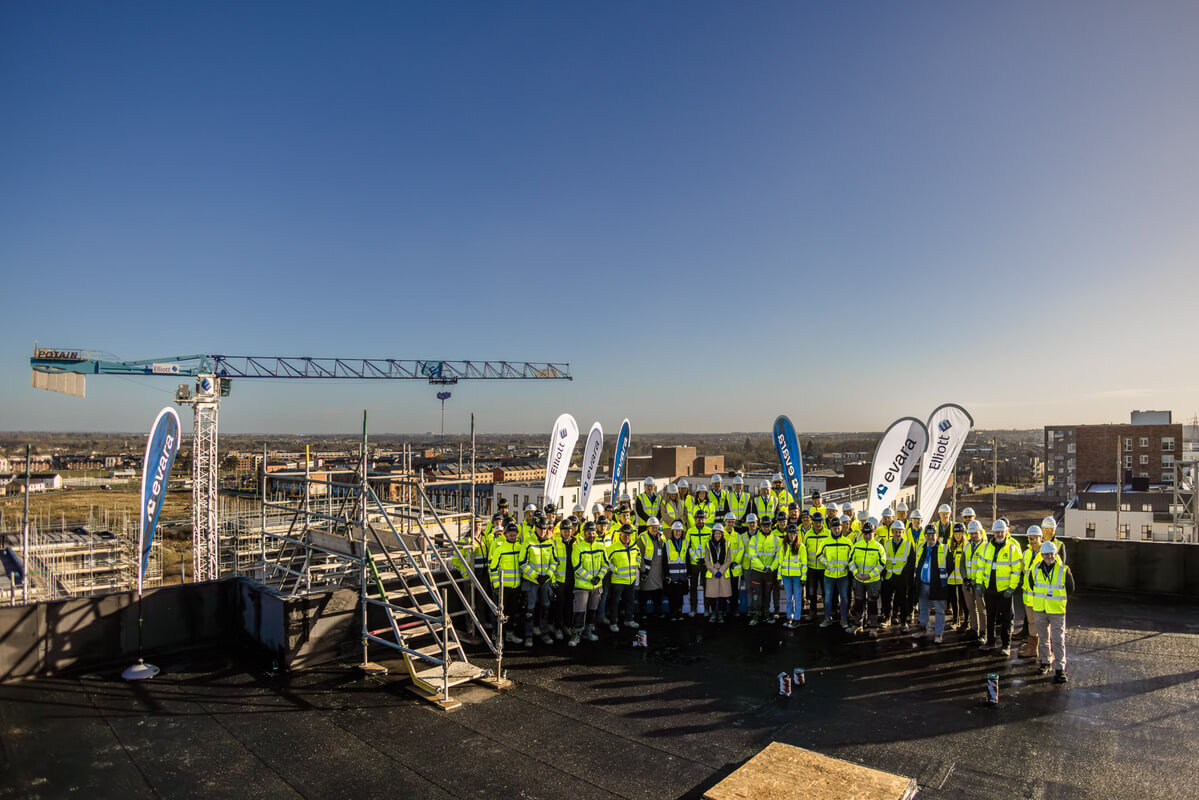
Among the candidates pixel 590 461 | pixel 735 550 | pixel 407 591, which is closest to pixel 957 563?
pixel 735 550

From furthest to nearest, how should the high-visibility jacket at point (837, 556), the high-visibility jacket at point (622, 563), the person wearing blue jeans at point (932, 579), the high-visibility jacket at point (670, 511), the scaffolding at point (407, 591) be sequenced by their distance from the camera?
the high-visibility jacket at point (670, 511) → the high-visibility jacket at point (622, 563) → the high-visibility jacket at point (837, 556) → the person wearing blue jeans at point (932, 579) → the scaffolding at point (407, 591)

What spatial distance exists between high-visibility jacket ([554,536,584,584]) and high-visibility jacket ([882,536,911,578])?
4.76m

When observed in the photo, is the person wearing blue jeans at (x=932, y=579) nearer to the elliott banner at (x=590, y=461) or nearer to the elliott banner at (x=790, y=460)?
the elliott banner at (x=790, y=460)

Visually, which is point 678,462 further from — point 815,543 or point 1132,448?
point 815,543

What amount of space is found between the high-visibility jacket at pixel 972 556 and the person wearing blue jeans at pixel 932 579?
0.28 m

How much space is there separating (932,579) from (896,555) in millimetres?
578

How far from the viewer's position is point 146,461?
31.2ft

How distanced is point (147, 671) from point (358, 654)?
8.56 ft

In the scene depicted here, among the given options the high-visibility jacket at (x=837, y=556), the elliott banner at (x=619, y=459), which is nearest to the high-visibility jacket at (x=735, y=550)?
the high-visibility jacket at (x=837, y=556)

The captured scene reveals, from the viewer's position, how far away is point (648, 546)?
11.3m

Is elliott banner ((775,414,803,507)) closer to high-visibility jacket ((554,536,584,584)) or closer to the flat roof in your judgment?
the flat roof

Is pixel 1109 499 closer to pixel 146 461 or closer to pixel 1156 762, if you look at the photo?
pixel 1156 762

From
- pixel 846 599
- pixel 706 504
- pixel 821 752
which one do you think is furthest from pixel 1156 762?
pixel 706 504

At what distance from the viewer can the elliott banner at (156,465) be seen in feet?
31.2
